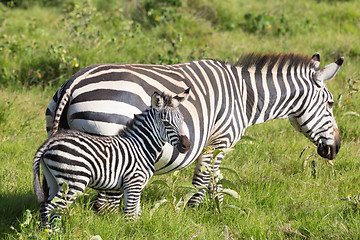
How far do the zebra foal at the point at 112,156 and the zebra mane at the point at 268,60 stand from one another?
1465 mm

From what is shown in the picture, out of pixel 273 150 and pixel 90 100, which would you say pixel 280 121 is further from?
pixel 90 100

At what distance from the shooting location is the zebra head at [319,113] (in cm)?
527

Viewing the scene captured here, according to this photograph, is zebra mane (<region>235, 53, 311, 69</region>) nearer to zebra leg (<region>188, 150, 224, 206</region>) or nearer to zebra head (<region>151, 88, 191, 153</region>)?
zebra leg (<region>188, 150, 224, 206</region>)

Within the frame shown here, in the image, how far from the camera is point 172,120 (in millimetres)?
3938

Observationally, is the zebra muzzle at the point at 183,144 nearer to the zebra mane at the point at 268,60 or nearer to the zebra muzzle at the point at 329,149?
the zebra mane at the point at 268,60

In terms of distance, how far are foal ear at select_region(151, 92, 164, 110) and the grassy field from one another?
0.80 meters

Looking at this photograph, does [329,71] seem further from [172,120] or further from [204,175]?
[172,120]

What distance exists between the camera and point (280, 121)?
7320mm

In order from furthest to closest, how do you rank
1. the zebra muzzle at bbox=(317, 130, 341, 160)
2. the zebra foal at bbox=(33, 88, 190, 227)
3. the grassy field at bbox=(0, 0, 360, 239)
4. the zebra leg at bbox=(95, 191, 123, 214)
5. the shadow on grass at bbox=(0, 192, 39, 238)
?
1. the zebra muzzle at bbox=(317, 130, 341, 160)
2. the zebra leg at bbox=(95, 191, 123, 214)
3. the shadow on grass at bbox=(0, 192, 39, 238)
4. the grassy field at bbox=(0, 0, 360, 239)
5. the zebra foal at bbox=(33, 88, 190, 227)

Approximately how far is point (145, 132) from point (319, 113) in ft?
7.38

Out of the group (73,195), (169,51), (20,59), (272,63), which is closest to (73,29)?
(20,59)

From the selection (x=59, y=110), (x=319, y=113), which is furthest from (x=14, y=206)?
(x=319, y=113)

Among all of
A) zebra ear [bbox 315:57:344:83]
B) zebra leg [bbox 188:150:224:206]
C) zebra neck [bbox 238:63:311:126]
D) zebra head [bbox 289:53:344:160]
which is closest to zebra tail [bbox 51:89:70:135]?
zebra leg [bbox 188:150:224:206]

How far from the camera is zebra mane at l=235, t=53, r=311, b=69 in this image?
5203 mm
